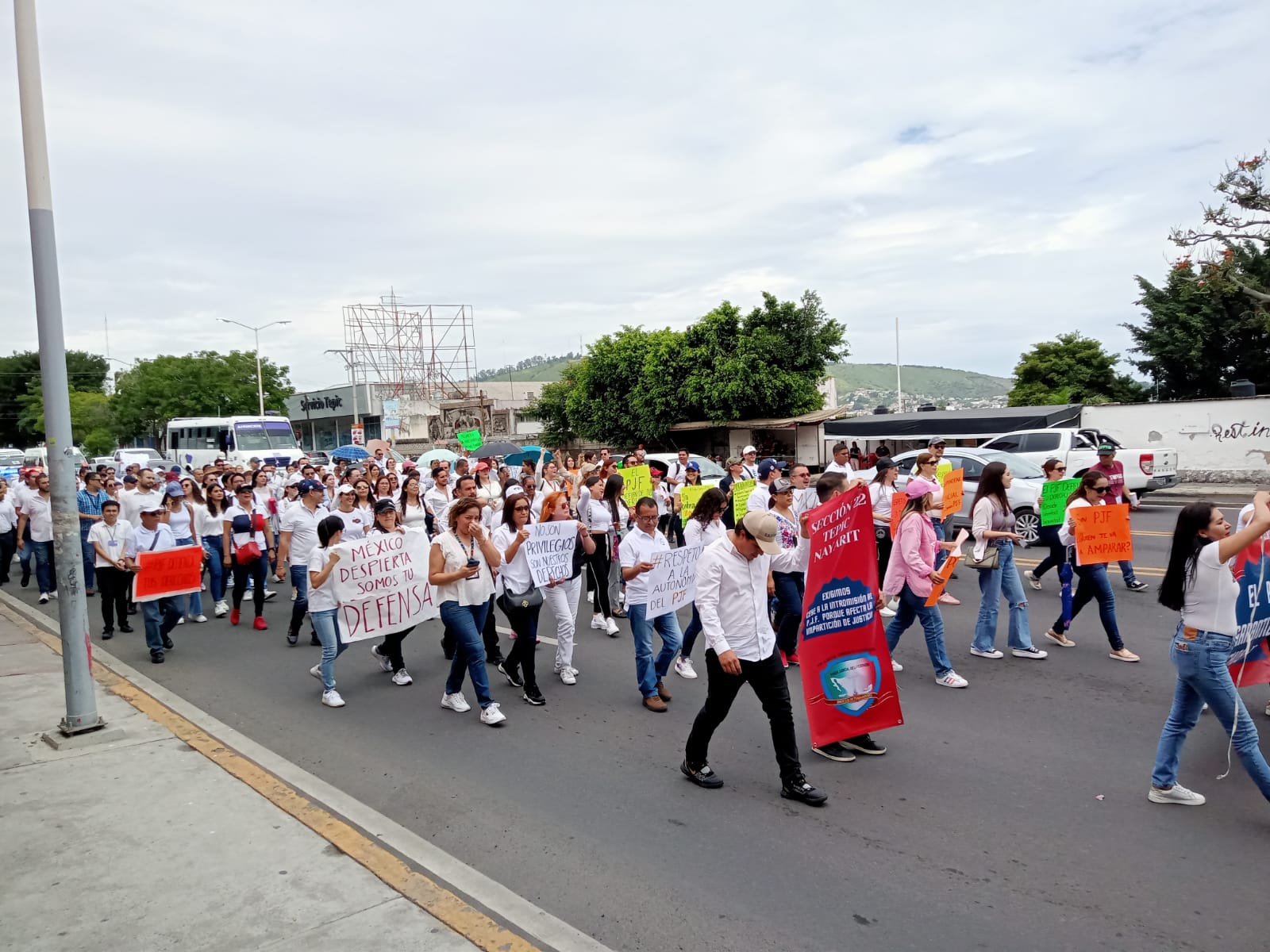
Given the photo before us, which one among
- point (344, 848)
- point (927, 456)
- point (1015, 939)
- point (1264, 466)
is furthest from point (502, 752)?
point (1264, 466)

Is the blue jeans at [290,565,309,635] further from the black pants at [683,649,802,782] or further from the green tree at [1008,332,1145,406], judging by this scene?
the green tree at [1008,332,1145,406]

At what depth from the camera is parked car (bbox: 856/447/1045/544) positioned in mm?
15359

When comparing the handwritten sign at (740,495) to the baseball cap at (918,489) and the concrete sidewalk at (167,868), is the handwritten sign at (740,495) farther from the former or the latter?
the concrete sidewalk at (167,868)

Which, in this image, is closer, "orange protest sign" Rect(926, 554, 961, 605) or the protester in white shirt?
"orange protest sign" Rect(926, 554, 961, 605)

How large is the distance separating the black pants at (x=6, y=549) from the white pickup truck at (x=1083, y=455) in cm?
1837

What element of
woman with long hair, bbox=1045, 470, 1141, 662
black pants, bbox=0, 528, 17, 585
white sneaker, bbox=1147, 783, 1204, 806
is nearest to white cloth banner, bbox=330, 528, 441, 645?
white sneaker, bbox=1147, 783, 1204, 806

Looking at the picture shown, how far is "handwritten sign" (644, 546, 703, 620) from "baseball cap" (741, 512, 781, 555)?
1.79 meters

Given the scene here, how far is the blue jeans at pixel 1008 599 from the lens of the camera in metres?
8.04

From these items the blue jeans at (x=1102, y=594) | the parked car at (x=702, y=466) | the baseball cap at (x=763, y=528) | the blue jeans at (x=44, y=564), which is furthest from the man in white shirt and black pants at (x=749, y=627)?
the parked car at (x=702, y=466)

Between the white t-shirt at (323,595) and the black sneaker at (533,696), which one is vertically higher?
the white t-shirt at (323,595)

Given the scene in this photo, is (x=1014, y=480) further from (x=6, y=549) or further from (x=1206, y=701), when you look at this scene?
(x=6, y=549)

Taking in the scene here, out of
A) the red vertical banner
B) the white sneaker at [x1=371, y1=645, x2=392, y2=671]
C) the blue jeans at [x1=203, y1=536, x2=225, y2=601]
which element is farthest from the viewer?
the blue jeans at [x1=203, y1=536, x2=225, y2=601]

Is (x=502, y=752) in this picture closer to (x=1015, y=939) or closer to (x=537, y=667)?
(x=537, y=667)

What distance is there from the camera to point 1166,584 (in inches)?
202
